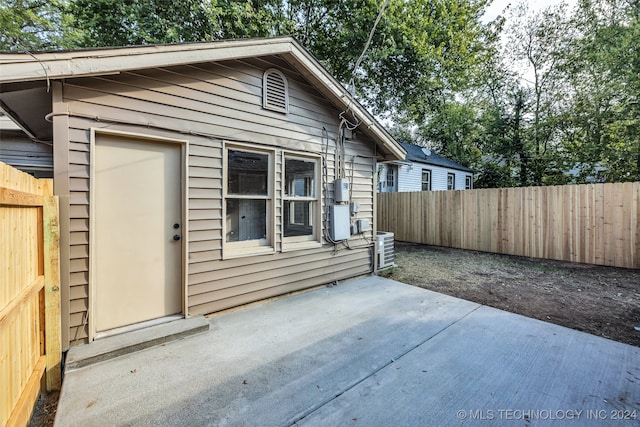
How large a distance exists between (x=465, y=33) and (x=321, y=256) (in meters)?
11.5

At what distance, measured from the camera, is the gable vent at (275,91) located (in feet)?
13.0

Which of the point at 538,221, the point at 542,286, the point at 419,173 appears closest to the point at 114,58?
the point at 542,286

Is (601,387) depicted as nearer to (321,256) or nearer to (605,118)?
(321,256)

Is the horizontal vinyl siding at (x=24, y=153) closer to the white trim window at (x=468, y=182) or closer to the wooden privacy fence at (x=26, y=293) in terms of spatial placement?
the wooden privacy fence at (x=26, y=293)

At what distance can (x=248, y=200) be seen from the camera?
395 cm

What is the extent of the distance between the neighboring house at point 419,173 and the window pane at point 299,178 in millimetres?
9326

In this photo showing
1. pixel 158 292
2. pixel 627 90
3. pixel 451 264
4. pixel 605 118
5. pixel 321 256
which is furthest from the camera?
pixel 605 118

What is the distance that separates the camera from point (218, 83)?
3561 mm

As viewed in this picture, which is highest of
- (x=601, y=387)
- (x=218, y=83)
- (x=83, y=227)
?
(x=218, y=83)

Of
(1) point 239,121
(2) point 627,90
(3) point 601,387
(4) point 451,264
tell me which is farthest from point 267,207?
(2) point 627,90

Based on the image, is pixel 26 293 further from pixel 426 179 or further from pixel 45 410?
pixel 426 179

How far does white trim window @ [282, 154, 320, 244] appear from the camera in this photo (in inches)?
171

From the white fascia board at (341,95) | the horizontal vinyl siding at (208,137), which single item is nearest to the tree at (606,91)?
the white fascia board at (341,95)

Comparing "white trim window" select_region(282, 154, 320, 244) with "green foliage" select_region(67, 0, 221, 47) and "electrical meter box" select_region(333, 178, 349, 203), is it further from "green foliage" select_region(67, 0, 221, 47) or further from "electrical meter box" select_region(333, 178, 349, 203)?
"green foliage" select_region(67, 0, 221, 47)
